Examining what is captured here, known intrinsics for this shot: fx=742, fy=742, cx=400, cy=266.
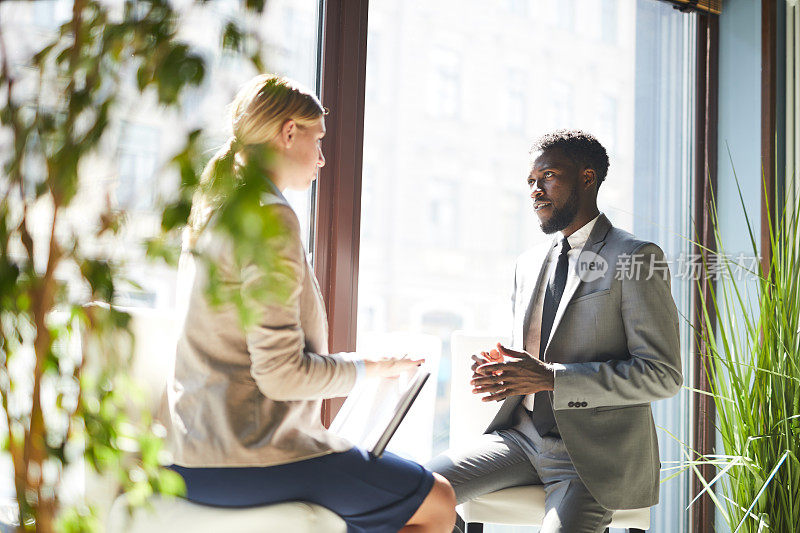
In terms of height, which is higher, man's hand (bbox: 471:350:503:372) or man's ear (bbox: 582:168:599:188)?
man's ear (bbox: 582:168:599:188)

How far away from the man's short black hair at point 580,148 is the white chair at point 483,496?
648 mm

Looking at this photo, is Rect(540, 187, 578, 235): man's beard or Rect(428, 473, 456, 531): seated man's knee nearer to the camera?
Rect(428, 473, 456, 531): seated man's knee

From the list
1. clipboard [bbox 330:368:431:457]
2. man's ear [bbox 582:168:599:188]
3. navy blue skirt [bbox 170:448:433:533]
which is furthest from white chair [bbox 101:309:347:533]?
man's ear [bbox 582:168:599:188]

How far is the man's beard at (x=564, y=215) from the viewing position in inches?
91.2

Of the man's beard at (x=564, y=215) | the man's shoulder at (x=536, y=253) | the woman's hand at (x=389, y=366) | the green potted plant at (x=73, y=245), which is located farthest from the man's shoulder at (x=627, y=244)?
the green potted plant at (x=73, y=245)

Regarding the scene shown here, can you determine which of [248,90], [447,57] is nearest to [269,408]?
[248,90]

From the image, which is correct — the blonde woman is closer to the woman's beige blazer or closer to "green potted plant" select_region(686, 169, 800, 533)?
the woman's beige blazer

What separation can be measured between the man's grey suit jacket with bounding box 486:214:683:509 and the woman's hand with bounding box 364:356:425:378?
0.45m

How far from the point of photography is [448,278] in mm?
2908

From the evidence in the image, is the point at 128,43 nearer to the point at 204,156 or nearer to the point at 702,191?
the point at 204,156

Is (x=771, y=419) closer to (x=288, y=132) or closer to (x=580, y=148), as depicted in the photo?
(x=580, y=148)

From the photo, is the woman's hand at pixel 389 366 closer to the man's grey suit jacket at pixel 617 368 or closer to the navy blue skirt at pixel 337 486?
the navy blue skirt at pixel 337 486

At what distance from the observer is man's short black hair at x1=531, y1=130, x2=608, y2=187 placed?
2.35 m

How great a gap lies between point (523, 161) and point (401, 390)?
1.57m
